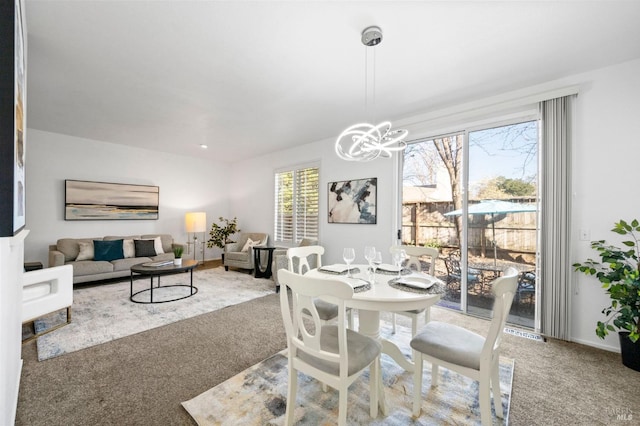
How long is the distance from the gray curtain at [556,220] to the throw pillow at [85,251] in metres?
6.64

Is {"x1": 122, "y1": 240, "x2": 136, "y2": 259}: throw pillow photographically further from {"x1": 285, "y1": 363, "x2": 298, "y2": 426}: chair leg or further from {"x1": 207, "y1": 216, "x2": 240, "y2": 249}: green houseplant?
{"x1": 285, "y1": 363, "x2": 298, "y2": 426}: chair leg

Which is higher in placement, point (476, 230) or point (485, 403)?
point (476, 230)

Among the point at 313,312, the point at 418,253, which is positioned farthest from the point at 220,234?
the point at 313,312

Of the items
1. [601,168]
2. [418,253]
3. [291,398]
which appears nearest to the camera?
[291,398]

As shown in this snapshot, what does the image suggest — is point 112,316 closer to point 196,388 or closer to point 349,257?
point 196,388

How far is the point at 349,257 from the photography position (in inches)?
86.2

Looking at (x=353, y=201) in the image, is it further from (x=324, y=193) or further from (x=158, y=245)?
(x=158, y=245)

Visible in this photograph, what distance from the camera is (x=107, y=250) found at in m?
4.67

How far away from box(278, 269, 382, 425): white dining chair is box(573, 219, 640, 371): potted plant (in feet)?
Result: 7.03

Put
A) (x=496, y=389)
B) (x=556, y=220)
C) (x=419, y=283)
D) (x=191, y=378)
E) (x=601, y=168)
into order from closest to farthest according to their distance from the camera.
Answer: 1. (x=496, y=389)
2. (x=419, y=283)
3. (x=191, y=378)
4. (x=601, y=168)
5. (x=556, y=220)

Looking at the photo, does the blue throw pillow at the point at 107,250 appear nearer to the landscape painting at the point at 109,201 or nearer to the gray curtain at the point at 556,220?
the landscape painting at the point at 109,201

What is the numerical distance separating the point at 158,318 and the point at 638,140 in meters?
5.26

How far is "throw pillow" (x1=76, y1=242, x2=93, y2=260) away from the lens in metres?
4.49

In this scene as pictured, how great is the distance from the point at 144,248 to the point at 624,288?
6.68 meters
